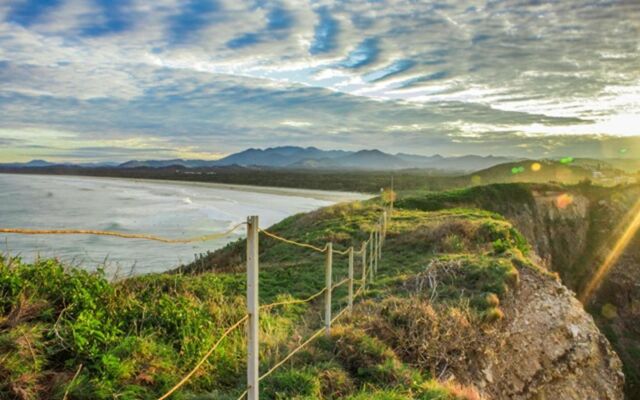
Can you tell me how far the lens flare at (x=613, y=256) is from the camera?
38.1 m

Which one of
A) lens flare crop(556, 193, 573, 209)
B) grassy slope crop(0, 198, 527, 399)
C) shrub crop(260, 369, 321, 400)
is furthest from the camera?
lens flare crop(556, 193, 573, 209)

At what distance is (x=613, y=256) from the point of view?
40812mm

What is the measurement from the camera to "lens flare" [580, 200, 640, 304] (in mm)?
38125

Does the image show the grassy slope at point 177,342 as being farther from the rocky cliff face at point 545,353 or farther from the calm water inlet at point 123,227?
the calm water inlet at point 123,227

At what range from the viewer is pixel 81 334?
15.8 feet

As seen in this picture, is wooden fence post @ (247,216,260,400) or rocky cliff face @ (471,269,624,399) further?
rocky cliff face @ (471,269,624,399)

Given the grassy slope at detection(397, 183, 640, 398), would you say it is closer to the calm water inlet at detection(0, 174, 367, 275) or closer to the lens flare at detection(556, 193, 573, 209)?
the lens flare at detection(556, 193, 573, 209)

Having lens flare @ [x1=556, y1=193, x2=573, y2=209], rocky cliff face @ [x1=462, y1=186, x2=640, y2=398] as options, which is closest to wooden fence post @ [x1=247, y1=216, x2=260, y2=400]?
rocky cliff face @ [x1=462, y1=186, x2=640, y2=398]

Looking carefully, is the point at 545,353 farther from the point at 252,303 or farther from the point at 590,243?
the point at 590,243

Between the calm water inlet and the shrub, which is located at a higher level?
the shrub

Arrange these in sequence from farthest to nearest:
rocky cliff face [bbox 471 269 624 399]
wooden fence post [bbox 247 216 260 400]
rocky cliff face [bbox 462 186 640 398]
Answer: rocky cliff face [bbox 462 186 640 398] < rocky cliff face [bbox 471 269 624 399] < wooden fence post [bbox 247 216 260 400]

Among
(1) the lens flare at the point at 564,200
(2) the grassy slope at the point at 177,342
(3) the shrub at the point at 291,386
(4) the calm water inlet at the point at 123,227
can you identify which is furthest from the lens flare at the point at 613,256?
(3) the shrub at the point at 291,386

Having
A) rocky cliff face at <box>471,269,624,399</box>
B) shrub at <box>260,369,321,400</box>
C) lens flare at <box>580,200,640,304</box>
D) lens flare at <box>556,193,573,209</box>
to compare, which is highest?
lens flare at <box>556,193,573,209</box>

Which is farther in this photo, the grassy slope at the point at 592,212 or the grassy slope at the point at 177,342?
the grassy slope at the point at 592,212
